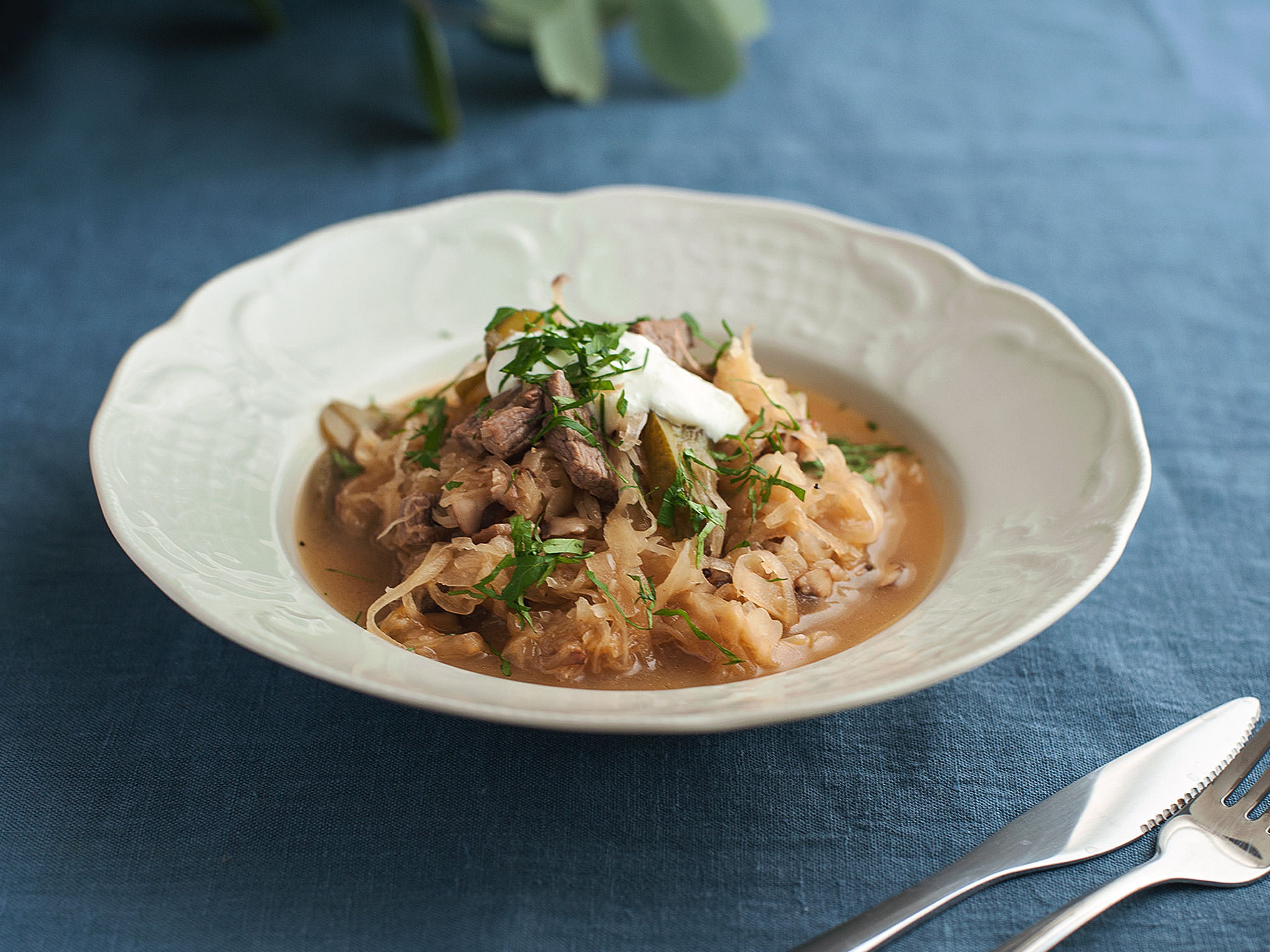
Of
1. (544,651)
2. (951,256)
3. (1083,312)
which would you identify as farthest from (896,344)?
(544,651)

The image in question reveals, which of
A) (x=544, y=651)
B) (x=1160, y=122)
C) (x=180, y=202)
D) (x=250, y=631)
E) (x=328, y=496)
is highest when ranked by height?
(x=1160, y=122)

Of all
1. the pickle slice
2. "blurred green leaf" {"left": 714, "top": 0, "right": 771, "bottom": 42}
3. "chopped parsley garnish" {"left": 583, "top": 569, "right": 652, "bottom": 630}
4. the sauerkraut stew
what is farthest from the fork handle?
"blurred green leaf" {"left": 714, "top": 0, "right": 771, "bottom": 42}

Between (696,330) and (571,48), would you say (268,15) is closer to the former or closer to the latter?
(571,48)

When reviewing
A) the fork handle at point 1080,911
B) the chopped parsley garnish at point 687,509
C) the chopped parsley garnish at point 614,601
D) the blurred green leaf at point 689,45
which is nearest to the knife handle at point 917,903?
the fork handle at point 1080,911

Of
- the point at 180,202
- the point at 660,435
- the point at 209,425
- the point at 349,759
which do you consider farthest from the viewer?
the point at 180,202

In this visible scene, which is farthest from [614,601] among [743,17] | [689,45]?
[743,17]

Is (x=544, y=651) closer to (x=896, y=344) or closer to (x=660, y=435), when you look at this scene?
(x=660, y=435)

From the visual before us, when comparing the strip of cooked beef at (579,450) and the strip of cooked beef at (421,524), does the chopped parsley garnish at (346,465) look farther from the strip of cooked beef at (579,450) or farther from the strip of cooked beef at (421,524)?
the strip of cooked beef at (579,450)
